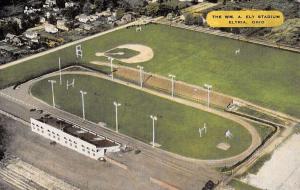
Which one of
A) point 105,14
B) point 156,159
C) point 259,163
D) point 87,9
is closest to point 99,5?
point 87,9

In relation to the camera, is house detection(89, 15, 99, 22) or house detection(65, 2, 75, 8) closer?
house detection(89, 15, 99, 22)

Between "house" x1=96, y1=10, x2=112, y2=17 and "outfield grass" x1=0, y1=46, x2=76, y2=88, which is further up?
"house" x1=96, y1=10, x2=112, y2=17

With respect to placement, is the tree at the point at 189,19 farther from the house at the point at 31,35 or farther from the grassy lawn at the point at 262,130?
the grassy lawn at the point at 262,130

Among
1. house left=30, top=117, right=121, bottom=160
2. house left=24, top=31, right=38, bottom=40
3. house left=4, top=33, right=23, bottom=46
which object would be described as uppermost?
house left=24, top=31, right=38, bottom=40

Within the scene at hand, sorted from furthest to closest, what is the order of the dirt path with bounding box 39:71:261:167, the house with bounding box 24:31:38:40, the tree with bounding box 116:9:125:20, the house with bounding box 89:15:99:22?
the tree with bounding box 116:9:125:20
the house with bounding box 89:15:99:22
the house with bounding box 24:31:38:40
the dirt path with bounding box 39:71:261:167

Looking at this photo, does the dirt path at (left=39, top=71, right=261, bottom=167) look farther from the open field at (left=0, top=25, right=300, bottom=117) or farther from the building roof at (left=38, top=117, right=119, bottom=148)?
the building roof at (left=38, top=117, right=119, bottom=148)

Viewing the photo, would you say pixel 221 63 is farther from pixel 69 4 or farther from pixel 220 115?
pixel 69 4

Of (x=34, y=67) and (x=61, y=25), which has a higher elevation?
(x=61, y=25)

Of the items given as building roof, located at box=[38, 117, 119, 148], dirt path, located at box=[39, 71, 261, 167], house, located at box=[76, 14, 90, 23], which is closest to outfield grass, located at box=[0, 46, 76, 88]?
dirt path, located at box=[39, 71, 261, 167]
